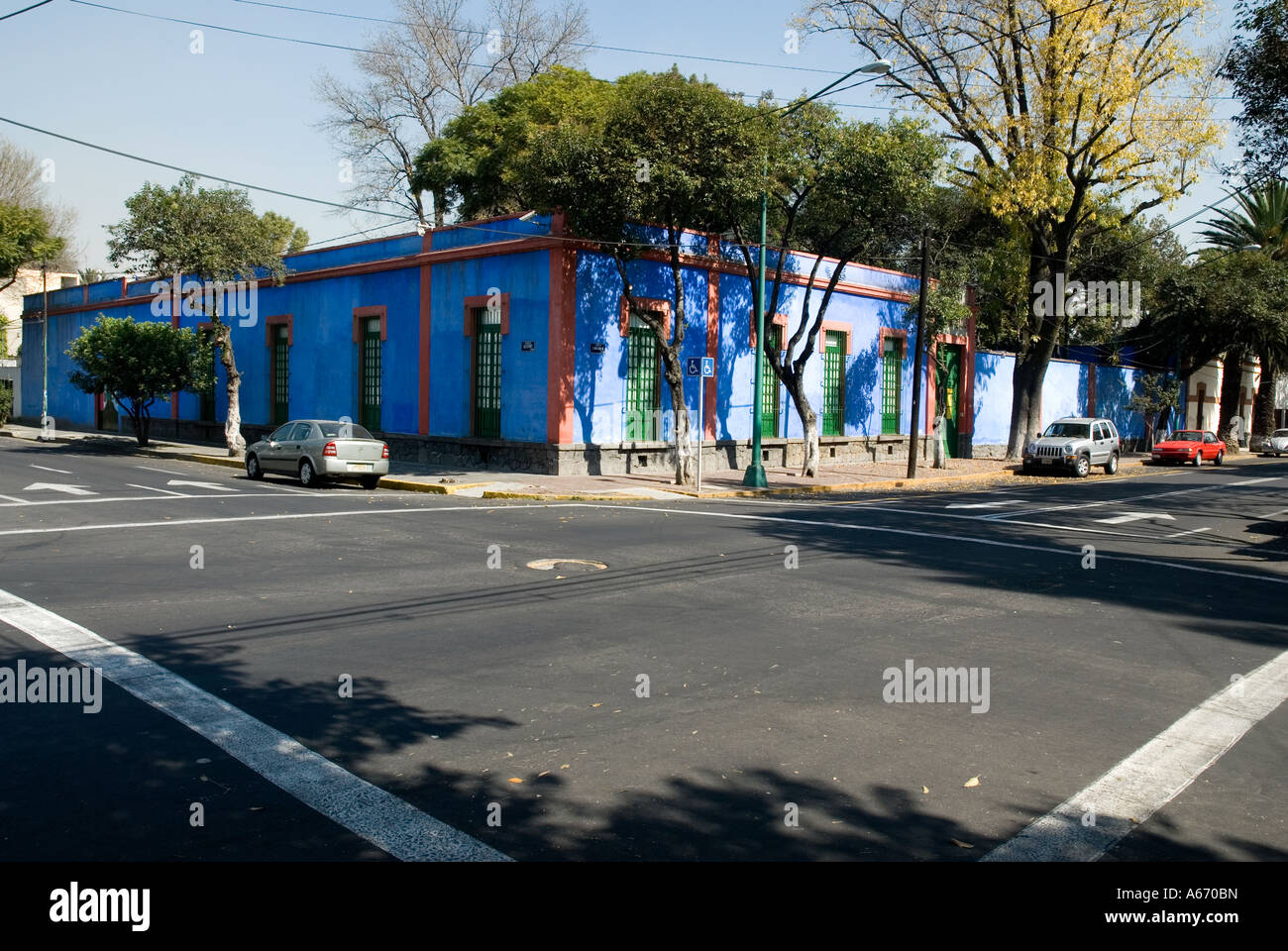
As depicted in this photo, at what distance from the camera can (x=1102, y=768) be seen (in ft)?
18.2

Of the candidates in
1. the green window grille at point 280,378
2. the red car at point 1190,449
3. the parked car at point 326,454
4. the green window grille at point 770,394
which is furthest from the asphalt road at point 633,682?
the red car at point 1190,449

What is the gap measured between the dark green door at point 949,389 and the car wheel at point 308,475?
22.6 meters

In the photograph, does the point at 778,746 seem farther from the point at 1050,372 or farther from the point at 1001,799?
the point at 1050,372

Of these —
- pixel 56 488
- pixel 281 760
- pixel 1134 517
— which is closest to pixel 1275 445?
pixel 1134 517

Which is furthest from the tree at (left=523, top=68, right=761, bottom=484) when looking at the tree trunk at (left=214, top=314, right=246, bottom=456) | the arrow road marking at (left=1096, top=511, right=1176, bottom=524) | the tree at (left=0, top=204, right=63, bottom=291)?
the tree at (left=0, top=204, right=63, bottom=291)

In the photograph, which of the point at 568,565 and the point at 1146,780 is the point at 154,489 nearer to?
the point at 568,565

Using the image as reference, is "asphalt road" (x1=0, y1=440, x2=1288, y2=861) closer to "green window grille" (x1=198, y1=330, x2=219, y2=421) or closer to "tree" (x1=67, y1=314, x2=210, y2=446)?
"tree" (x1=67, y1=314, x2=210, y2=446)

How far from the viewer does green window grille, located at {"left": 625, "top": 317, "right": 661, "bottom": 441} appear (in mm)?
26641

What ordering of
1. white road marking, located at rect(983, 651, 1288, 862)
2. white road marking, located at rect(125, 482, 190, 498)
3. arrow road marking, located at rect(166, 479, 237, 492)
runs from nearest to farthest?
white road marking, located at rect(983, 651, 1288, 862)
white road marking, located at rect(125, 482, 190, 498)
arrow road marking, located at rect(166, 479, 237, 492)

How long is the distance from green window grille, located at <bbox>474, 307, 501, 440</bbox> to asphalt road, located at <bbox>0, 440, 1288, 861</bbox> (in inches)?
444

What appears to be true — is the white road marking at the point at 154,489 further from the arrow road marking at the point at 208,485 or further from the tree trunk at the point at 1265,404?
the tree trunk at the point at 1265,404

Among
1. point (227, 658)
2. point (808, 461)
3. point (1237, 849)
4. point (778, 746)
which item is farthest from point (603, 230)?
point (1237, 849)

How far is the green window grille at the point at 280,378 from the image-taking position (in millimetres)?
A: 33875
